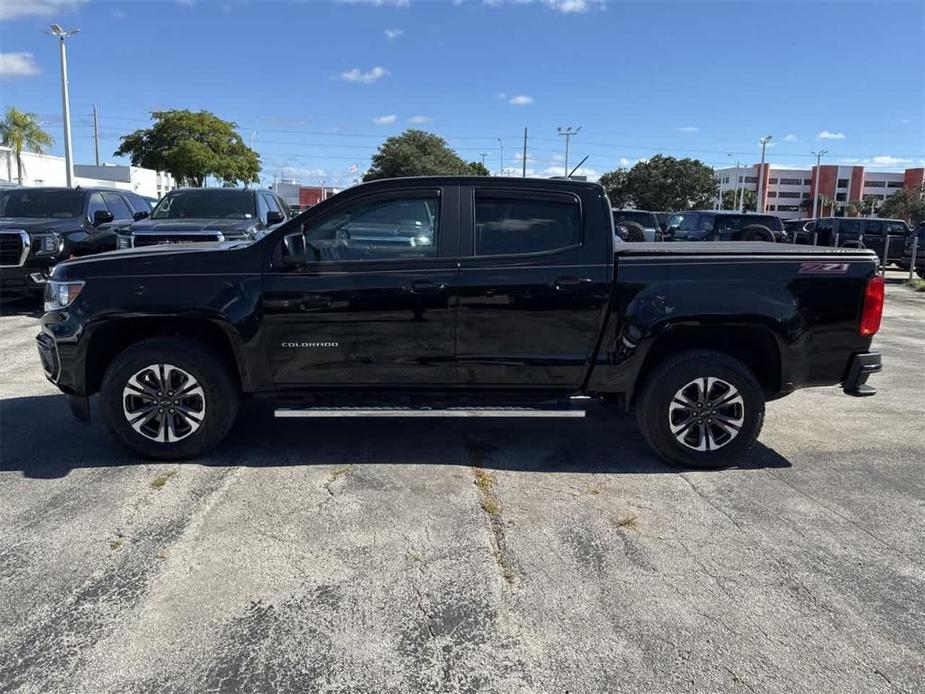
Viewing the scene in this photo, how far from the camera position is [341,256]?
15.9 ft

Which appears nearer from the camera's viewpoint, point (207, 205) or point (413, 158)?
point (207, 205)

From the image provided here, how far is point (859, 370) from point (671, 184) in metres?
68.8

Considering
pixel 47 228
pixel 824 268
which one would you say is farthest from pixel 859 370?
pixel 47 228

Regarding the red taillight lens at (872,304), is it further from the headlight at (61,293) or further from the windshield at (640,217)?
the windshield at (640,217)

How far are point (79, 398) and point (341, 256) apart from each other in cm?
202

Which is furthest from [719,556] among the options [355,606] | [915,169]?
[915,169]

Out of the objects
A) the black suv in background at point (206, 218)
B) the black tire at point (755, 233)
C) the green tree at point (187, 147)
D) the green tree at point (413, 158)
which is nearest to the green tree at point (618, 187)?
the green tree at point (413, 158)

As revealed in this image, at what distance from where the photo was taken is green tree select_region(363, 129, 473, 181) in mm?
67000

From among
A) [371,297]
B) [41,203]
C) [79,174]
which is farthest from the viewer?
[79,174]

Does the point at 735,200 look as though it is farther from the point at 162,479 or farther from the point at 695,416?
the point at 162,479

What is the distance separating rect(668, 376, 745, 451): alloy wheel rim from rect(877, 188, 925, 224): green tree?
→ 8660 cm

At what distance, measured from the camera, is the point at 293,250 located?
4.64m

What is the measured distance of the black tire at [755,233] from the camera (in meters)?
19.7

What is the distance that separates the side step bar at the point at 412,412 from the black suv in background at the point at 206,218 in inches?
226
